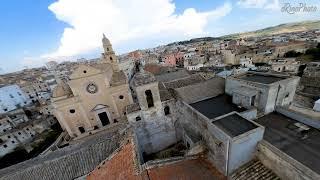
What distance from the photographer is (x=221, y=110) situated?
16.1 meters

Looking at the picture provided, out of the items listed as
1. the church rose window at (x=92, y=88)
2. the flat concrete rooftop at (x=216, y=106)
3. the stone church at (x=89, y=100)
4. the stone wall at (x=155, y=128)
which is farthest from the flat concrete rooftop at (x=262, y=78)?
the church rose window at (x=92, y=88)

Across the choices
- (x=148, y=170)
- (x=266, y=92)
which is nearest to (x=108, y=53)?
(x=148, y=170)

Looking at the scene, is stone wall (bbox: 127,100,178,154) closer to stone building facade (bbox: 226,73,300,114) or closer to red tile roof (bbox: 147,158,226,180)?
red tile roof (bbox: 147,158,226,180)

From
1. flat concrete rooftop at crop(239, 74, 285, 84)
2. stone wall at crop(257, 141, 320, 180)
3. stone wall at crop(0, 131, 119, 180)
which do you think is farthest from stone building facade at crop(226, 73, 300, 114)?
stone wall at crop(0, 131, 119, 180)

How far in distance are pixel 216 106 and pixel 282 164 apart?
7625mm

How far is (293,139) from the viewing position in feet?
39.1

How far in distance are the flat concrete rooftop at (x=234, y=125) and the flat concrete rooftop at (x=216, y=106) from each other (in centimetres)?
227

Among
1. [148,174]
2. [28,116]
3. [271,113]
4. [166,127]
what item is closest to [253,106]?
[271,113]

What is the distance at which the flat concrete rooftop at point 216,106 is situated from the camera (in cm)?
1570

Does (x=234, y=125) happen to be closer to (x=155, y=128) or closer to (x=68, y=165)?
(x=155, y=128)

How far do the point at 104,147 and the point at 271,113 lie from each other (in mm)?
16181

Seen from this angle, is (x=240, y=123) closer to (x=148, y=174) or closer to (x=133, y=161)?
(x=148, y=174)

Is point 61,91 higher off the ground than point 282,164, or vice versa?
point 61,91

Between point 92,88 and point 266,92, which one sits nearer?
point 266,92
